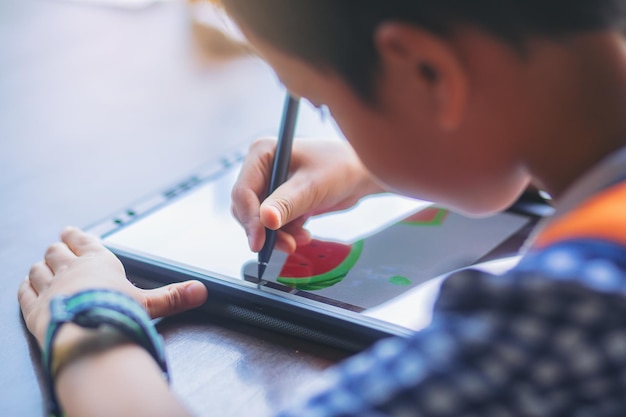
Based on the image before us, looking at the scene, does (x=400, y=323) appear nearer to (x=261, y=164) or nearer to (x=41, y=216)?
(x=261, y=164)

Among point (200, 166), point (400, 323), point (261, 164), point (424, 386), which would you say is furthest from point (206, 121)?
point (424, 386)

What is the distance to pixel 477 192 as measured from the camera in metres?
0.44

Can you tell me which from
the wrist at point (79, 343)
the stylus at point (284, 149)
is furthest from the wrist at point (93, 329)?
the stylus at point (284, 149)

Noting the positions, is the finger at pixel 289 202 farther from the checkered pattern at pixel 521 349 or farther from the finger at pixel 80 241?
the checkered pattern at pixel 521 349

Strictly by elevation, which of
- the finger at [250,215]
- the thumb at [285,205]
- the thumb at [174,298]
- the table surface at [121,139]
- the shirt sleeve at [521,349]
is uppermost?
the shirt sleeve at [521,349]

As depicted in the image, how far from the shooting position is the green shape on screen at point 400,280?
21.7 inches

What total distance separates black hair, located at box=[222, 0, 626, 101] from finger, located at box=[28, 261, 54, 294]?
0.24 metres

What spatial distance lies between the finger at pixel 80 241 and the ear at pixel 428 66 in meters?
0.28

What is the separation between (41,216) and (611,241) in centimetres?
49

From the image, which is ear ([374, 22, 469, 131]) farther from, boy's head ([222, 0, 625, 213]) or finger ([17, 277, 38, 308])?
finger ([17, 277, 38, 308])

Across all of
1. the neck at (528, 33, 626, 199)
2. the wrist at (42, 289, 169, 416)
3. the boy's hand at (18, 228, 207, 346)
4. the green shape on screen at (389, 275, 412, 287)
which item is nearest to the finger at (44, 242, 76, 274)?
the boy's hand at (18, 228, 207, 346)

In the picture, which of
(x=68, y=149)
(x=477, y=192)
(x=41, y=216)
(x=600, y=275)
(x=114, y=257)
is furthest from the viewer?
(x=68, y=149)

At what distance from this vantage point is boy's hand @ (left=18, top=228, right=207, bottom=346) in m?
0.53

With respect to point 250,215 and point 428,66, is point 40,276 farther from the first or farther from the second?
point 428,66
